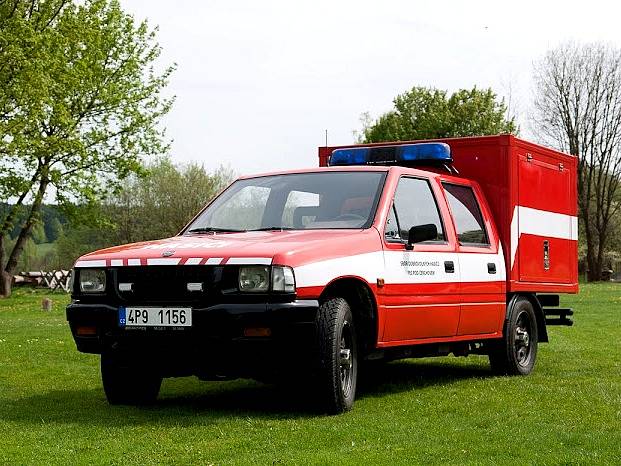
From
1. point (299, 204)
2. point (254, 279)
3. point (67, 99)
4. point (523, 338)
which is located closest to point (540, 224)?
point (523, 338)

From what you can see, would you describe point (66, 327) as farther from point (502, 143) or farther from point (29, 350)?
A: point (502, 143)

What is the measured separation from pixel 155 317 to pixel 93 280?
0.71 metres

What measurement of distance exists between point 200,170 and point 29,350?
6408 cm

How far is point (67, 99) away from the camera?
43.0 meters

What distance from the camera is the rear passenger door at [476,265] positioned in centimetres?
1012

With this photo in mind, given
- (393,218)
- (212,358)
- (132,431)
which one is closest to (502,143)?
(393,218)

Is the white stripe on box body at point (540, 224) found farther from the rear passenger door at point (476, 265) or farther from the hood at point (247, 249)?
the hood at point (247, 249)

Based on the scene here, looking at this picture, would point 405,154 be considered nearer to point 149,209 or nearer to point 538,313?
point 538,313

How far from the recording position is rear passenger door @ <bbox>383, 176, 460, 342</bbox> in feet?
29.5

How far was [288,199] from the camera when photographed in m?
9.51

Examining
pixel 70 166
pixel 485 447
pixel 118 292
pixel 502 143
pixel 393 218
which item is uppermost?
pixel 70 166

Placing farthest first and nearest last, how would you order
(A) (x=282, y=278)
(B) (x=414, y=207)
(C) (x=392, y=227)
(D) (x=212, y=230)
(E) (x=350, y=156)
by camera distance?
(E) (x=350, y=156) < (B) (x=414, y=207) < (D) (x=212, y=230) < (C) (x=392, y=227) < (A) (x=282, y=278)

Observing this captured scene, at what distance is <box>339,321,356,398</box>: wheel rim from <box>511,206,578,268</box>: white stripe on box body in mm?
3154

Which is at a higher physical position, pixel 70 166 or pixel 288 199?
pixel 70 166
